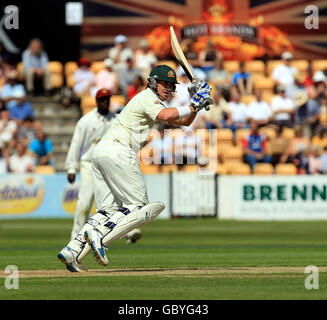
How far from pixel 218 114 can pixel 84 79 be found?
3628 millimetres

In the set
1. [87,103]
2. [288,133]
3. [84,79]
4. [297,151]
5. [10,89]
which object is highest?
[84,79]

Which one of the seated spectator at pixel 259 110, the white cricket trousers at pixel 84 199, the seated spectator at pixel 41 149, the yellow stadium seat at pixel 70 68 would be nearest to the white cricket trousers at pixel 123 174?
the white cricket trousers at pixel 84 199

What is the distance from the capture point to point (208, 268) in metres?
10.6

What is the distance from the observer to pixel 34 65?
2481 cm

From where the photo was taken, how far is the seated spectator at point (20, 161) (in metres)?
22.2

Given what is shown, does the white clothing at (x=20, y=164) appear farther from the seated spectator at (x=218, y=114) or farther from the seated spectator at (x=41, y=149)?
the seated spectator at (x=218, y=114)

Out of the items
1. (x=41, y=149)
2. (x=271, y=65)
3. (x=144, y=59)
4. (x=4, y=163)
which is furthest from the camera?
(x=271, y=65)

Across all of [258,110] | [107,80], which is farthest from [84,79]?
[258,110]

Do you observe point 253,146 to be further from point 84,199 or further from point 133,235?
point 84,199

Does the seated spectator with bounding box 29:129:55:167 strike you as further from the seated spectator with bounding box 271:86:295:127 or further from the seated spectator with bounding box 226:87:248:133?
the seated spectator with bounding box 271:86:295:127

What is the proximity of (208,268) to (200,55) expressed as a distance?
14.8m

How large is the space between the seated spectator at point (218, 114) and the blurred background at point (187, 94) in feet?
0.09

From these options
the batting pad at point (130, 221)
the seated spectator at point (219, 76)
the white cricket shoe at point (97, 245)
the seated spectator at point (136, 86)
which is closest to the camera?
the white cricket shoe at point (97, 245)

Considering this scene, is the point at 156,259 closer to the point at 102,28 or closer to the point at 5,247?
the point at 5,247
